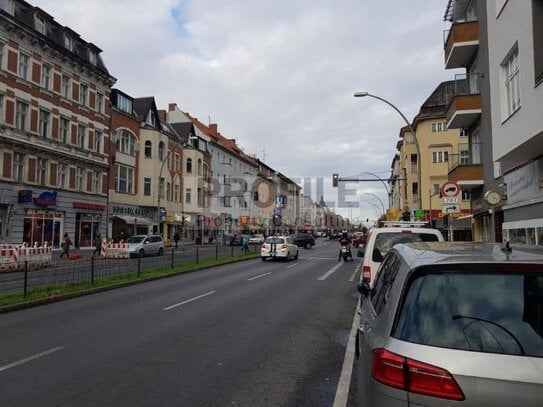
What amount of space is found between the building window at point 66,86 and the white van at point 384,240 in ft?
108

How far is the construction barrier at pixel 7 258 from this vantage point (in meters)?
20.1

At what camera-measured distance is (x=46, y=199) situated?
106 ft

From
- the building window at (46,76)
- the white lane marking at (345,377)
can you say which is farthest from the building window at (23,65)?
the white lane marking at (345,377)

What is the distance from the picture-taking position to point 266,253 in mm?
28766

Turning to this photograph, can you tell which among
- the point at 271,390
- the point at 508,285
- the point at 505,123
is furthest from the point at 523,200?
the point at 508,285

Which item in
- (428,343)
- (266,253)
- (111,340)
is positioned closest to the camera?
(428,343)

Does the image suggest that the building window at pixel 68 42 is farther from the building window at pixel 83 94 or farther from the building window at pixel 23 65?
the building window at pixel 23 65

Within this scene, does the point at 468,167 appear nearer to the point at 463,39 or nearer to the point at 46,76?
the point at 463,39

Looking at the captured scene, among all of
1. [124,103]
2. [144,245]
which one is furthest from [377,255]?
[124,103]

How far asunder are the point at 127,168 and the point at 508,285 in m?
45.4

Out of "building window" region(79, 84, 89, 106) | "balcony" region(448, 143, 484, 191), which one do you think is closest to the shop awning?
"building window" region(79, 84, 89, 106)

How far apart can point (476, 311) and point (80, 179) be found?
127 ft

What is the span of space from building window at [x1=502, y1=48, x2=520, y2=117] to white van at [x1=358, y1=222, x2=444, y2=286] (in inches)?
239

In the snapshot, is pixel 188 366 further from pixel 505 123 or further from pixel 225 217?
pixel 225 217
